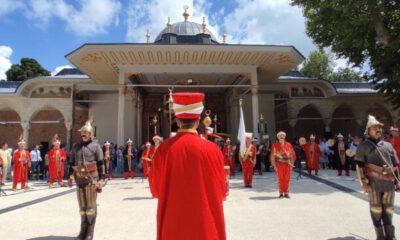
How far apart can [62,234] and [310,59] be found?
47.0 m

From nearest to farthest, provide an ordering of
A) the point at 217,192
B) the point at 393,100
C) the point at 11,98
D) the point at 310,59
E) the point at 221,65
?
the point at 217,192, the point at 393,100, the point at 221,65, the point at 11,98, the point at 310,59

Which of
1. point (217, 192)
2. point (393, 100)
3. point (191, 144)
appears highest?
point (393, 100)

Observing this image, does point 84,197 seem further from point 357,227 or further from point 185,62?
point 185,62

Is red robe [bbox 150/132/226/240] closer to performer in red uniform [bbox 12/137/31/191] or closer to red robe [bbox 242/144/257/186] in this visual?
red robe [bbox 242/144/257/186]

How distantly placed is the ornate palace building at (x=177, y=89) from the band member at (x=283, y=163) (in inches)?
269

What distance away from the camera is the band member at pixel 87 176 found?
4.71 m

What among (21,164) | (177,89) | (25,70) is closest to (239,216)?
(21,164)

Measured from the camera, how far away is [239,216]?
6.10 m

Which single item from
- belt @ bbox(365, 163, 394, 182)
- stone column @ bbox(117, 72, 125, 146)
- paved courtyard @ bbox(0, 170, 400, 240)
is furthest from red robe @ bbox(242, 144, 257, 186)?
stone column @ bbox(117, 72, 125, 146)

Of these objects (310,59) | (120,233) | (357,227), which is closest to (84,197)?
(120,233)

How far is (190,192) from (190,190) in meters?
0.02

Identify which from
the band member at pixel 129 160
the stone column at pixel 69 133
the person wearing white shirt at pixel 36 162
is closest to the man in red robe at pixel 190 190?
the band member at pixel 129 160

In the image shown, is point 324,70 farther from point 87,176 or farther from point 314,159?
point 87,176

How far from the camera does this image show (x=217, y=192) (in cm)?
262
